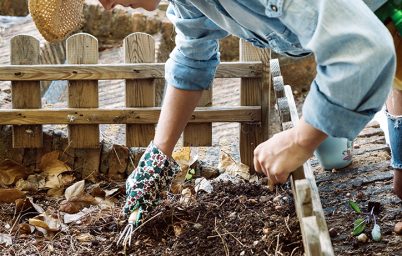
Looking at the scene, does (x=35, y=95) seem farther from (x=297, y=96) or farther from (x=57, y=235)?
(x=297, y=96)

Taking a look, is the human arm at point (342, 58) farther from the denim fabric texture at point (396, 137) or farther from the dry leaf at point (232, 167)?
the dry leaf at point (232, 167)

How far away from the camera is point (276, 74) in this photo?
3596 mm

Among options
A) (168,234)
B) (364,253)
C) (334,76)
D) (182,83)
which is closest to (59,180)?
(168,234)

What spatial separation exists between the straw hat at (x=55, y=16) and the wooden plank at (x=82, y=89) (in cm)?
111

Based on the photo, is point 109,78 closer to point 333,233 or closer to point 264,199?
point 264,199

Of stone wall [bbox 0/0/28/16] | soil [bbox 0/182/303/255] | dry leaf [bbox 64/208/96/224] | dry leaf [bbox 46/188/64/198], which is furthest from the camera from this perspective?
stone wall [bbox 0/0/28/16]

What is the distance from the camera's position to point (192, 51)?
2.67 metres

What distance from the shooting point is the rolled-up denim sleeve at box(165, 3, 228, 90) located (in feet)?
8.32

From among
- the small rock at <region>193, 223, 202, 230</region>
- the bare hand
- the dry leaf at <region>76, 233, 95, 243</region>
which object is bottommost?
the dry leaf at <region>76, 233, 95, 243</region>

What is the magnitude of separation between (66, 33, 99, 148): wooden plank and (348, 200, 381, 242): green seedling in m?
1.47

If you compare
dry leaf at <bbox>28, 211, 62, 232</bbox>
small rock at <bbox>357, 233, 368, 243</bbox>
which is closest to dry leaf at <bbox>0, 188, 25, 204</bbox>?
dry leaf at <bbox>28, 211, 62, 232</bbox>

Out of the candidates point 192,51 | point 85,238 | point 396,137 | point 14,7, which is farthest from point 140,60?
point 14,7

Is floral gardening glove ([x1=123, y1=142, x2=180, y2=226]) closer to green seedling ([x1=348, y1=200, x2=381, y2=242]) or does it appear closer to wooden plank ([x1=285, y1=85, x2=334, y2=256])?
wooden plank ([x1=285, y1=85, x2=334, y2=256])

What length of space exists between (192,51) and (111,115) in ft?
4.43
